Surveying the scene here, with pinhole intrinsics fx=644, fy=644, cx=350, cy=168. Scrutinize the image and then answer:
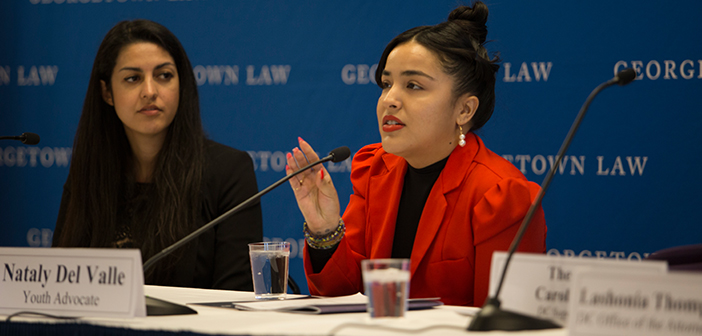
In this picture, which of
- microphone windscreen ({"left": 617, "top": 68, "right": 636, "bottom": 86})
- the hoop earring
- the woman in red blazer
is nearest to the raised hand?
the woman in red blazer

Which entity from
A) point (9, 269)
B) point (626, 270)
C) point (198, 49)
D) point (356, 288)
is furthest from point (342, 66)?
point (626, 270)

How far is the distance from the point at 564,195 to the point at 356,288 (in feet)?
4.11

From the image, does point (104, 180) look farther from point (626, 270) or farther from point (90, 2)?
point (626, 270)

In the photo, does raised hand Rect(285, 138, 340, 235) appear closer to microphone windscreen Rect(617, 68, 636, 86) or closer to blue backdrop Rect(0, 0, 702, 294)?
microphone windscreen Rect(617, 68, 636, 86)

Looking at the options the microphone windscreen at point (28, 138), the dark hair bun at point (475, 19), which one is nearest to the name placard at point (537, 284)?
the dark hair bun at point (475, 19)

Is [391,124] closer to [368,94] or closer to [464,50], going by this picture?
[464,50]

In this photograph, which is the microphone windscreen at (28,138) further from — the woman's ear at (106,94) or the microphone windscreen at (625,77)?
the microphone windscreen at (625,77)

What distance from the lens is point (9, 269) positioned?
1.12 m

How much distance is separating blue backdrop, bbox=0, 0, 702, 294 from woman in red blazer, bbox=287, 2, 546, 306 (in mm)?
804

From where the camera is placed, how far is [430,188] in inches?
72.7

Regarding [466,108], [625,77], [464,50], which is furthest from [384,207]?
[625,77]

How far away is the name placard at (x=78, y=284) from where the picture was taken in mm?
1034

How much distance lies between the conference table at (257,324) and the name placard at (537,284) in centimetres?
6

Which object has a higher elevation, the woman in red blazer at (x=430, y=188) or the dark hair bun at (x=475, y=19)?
the dark hair bun at (x=475, y=19)
